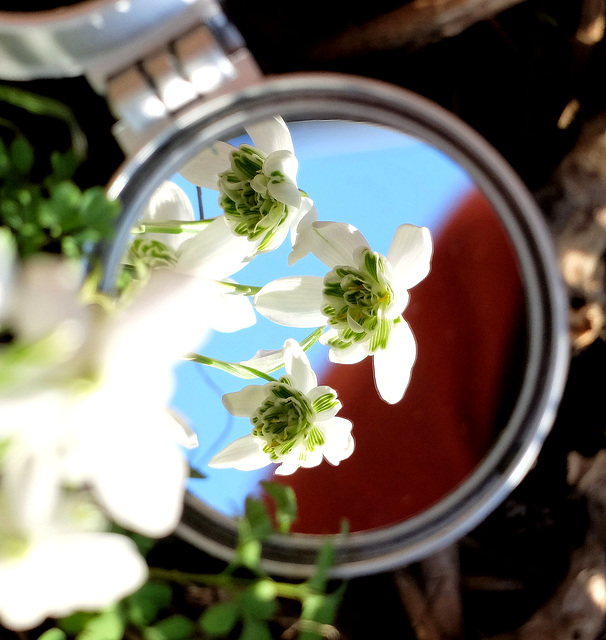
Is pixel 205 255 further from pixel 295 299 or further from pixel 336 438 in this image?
pixel 336 438

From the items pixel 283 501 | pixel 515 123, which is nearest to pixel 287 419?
pixel 283 501

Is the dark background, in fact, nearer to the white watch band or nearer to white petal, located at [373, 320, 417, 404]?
the white watch band

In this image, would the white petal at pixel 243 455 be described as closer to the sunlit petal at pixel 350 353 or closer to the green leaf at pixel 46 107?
the sunlit petal at pixel 350 353

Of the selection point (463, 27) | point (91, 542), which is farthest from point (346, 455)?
point (463, 27)

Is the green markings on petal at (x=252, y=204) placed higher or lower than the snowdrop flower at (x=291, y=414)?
higher

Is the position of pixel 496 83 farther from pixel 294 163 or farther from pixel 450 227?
pixel 294 163

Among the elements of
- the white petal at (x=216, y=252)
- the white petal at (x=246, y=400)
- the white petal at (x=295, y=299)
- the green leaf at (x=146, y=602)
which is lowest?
the green leaf at (x=146, y=602)

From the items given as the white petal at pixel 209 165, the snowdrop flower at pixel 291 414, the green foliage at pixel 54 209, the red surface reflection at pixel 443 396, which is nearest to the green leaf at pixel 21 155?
the green foliage at pixel 54 209

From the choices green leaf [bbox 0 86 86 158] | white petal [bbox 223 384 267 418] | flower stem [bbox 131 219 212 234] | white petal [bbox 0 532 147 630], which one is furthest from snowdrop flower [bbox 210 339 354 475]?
green leaf [bbox 0 86 86 158]
